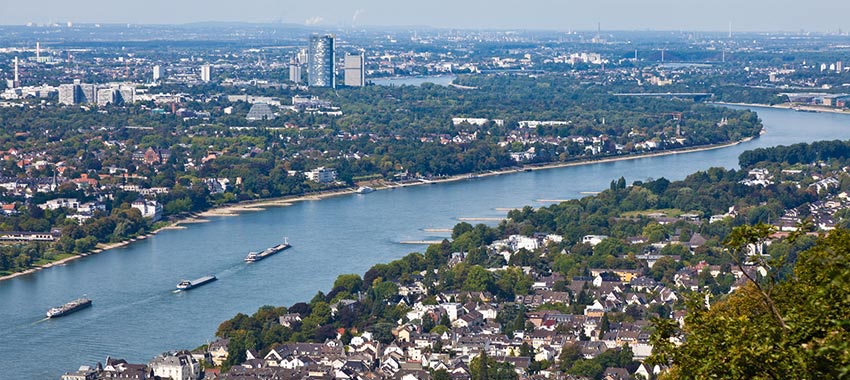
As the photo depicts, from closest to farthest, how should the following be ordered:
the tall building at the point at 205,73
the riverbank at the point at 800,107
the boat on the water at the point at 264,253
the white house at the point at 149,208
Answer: the boat on the water at the point at 264,253, the white house at the point at 149,208, the riverbank at the point at 800,107, the tall building at the point at 205,73

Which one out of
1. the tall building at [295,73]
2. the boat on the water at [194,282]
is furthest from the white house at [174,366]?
the tall building at [295,73]

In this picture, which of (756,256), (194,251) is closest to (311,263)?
(194,251)

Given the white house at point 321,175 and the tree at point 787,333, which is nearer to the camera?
the tree at point 787,333

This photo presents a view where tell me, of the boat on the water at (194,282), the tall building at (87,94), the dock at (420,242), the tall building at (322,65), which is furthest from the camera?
the tall building at (322,65)

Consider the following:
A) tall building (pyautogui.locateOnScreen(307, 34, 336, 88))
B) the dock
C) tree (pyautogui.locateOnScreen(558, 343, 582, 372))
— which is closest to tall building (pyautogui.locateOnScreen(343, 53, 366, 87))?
tall building (pyautogui.locateOnScreen(307, 34, 336, 88))

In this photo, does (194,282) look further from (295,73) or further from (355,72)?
(295,73)

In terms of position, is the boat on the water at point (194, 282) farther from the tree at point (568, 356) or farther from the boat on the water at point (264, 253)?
the tree at point (568, 356)

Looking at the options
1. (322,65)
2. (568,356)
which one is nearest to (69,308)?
(568,356)
